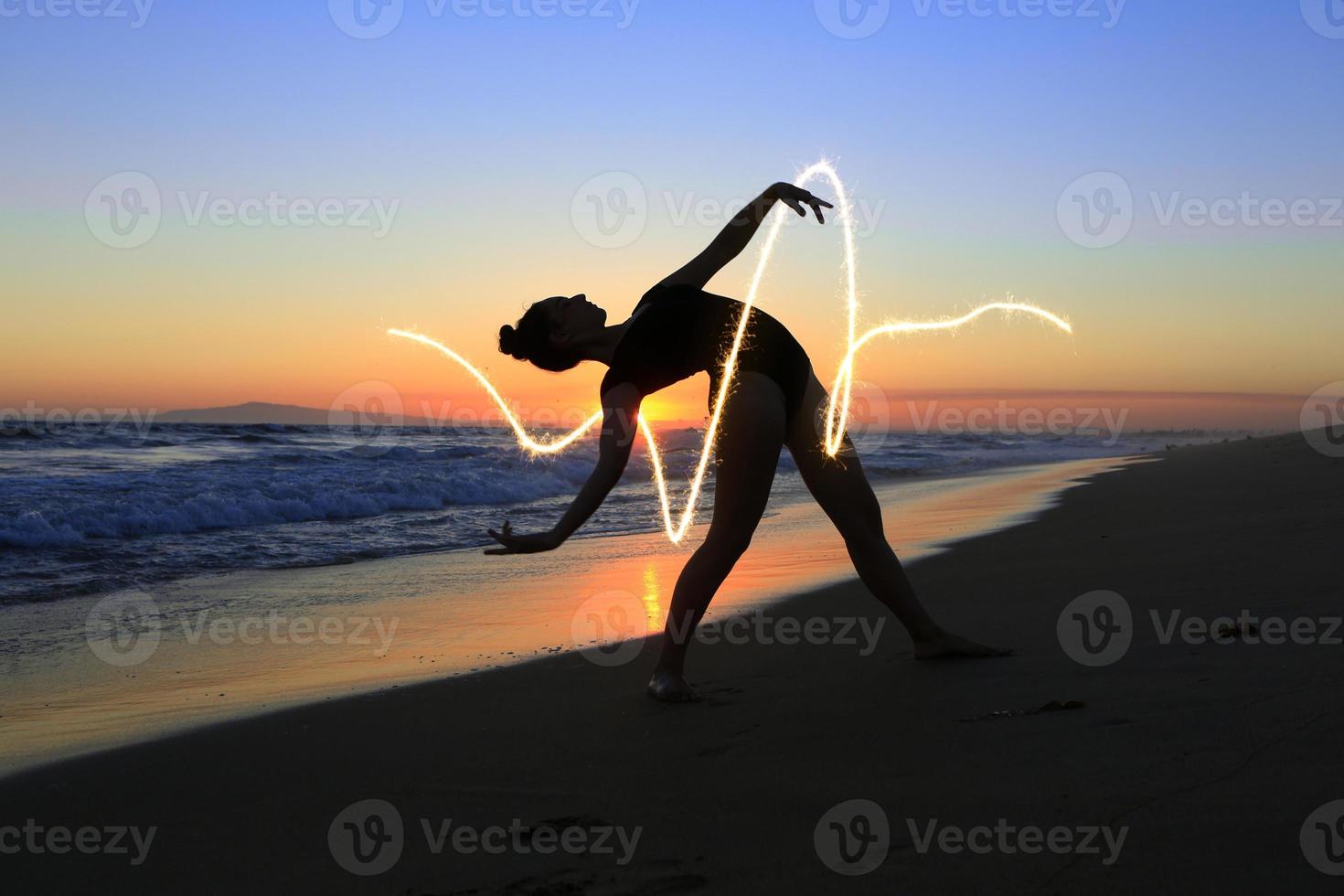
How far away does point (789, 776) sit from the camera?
2977mm

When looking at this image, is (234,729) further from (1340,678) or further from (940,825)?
(1340,678)

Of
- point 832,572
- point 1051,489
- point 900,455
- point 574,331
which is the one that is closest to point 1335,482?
point 832,572

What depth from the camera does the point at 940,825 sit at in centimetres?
245

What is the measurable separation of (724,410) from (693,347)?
269 mm

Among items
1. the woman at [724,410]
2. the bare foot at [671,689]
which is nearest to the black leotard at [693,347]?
the woman at [724,410]

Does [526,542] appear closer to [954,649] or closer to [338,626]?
[954,649]

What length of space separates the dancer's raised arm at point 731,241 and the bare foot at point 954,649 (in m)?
1.72

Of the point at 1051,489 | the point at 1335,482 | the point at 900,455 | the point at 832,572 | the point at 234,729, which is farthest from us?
the point at 900,455

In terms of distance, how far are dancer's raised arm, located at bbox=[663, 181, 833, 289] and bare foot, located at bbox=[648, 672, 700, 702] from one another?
1.54m

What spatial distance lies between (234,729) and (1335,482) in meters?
9.94

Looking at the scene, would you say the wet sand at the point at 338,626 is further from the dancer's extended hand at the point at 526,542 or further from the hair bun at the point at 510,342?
the hair bun at the point at 510,342

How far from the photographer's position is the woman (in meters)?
3.97

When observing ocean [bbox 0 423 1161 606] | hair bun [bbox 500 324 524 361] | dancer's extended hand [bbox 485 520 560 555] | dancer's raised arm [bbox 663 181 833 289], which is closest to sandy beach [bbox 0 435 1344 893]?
dancer's extended hand [bbox 485 520 560 555]

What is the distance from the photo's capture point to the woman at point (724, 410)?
3967 millimetres
